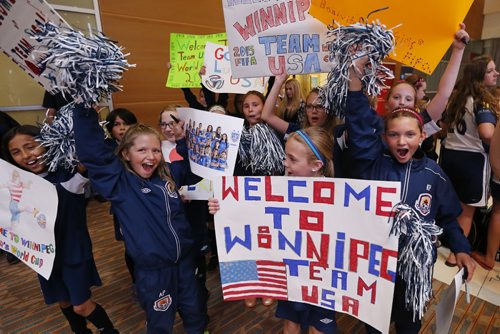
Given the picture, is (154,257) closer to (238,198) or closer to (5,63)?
(238,198)

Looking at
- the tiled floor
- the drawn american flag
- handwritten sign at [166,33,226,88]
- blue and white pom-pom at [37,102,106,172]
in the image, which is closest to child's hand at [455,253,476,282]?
the drawn american flag

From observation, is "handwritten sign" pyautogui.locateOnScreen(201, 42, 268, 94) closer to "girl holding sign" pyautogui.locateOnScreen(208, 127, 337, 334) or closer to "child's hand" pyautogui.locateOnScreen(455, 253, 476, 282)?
"girl holding sign" pyautogui.locateOnScreen(208, 127, 337, 334)

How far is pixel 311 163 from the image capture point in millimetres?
1258

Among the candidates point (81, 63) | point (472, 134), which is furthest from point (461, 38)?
point (472, 134)

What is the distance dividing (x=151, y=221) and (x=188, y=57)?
1706mm

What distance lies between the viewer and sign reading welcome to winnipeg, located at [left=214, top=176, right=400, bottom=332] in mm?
1062

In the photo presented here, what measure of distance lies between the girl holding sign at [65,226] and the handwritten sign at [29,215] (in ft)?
0.27

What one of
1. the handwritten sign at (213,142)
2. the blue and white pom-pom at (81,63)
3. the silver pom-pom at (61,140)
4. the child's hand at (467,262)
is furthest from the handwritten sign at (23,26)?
the child's hand at (467,262)

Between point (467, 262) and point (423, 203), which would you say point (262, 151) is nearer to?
point (423, 203)

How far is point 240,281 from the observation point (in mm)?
1303

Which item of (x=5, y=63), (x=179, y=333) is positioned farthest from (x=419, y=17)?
(x=5, y=63)

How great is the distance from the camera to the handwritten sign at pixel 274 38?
4.50ft

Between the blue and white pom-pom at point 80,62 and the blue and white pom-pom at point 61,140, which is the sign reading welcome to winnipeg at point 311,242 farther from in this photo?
the blue and white pom-pom at point 61,140

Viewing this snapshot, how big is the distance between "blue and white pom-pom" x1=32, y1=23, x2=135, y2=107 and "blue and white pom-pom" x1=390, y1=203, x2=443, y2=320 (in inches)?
42.5
